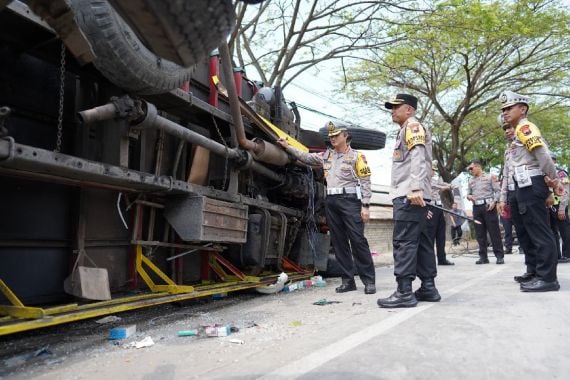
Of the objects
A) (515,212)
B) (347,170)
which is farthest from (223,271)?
→ (515,212)

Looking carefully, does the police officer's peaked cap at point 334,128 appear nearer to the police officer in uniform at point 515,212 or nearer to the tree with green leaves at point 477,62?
the police officer in uniform at point 515,212

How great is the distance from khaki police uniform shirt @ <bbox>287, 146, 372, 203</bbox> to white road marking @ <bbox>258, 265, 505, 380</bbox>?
1633mm

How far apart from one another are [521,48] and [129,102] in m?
15.2

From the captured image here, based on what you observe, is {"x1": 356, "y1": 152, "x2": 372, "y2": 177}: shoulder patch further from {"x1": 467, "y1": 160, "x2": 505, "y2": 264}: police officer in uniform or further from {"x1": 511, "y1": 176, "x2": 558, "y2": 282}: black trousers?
{"x1": 467, "y1": 160, "x2": 505, "y2": 264}: police officer in uniform

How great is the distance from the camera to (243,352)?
2.52m

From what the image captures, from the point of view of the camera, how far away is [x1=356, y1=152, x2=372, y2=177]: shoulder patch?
493 cm

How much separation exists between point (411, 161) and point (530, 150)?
1230 mm

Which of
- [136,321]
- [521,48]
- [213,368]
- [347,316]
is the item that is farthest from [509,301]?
[521,48]

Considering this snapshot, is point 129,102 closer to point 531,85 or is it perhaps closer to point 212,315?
point 212,315

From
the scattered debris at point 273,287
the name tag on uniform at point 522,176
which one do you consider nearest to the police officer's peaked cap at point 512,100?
the name tag on uniform at point 522,176

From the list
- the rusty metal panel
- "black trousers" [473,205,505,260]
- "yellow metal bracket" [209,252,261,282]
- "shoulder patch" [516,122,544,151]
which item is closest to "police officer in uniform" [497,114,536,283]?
"shoulder patch" [516,122,544,151]

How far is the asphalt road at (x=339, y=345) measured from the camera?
2121 mm

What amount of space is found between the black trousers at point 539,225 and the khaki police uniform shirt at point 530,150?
15cm

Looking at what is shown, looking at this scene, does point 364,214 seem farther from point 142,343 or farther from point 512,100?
point 142,343
